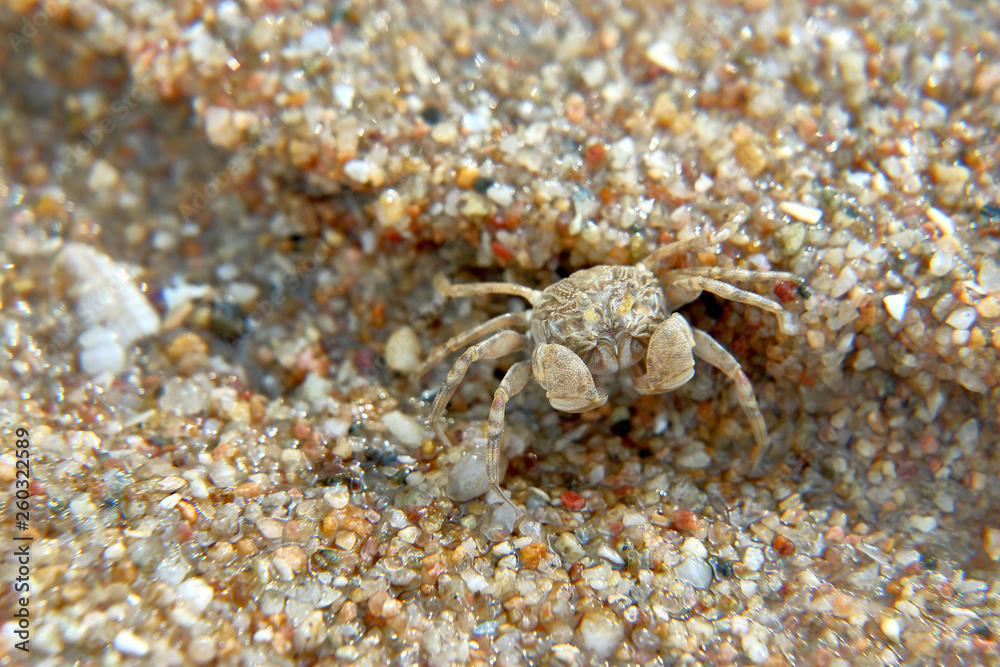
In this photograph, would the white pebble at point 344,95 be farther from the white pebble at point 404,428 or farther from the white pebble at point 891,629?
the white pebble at point 891,629

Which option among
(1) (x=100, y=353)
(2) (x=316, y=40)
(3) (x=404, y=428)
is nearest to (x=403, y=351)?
(3) (x=404, y=428)

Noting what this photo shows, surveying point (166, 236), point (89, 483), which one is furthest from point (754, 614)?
point (166, 236)

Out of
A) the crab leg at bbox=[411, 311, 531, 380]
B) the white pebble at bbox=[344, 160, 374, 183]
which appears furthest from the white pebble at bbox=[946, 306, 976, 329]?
the white pebble at bbox=[344, 160, 374, 183]

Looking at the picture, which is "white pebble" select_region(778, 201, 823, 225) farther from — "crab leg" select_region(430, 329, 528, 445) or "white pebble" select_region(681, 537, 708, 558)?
"white pebble" select_region(681, 537, 708, 558)

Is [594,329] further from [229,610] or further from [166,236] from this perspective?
[166,236]

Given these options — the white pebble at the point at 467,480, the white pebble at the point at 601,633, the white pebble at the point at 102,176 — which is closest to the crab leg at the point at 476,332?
the white pebble at the point at 467,480
